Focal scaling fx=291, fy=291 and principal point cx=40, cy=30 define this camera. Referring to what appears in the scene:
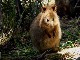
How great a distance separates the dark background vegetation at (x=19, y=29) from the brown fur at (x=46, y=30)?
45 cm

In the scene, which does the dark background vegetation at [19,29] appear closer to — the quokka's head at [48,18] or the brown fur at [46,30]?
the brown fur at [46,30]

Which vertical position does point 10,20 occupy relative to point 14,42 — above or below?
above

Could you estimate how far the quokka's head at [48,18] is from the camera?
6555 millimetres

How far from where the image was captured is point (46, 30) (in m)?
6.62

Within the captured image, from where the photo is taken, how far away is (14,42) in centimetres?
809

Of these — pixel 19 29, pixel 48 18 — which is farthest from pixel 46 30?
pixel 19 29

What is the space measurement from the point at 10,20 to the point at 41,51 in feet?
5.56

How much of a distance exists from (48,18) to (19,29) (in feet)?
6.51

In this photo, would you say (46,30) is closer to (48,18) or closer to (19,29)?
(48,18)

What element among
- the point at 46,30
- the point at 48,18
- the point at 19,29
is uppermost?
the point at 48,18

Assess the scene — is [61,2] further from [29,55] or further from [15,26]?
[29,55]

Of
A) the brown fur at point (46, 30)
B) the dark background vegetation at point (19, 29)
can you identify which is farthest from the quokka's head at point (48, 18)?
the dark background vegetation at point (19, 29)

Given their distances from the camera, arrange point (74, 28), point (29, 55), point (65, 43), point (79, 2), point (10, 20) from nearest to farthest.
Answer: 1. point (29, 55)
2. point (65, 43)
3. point (10, 20)
4. point (74, 28)
5. point (79, 2)

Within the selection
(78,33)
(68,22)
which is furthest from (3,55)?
(68,22)
